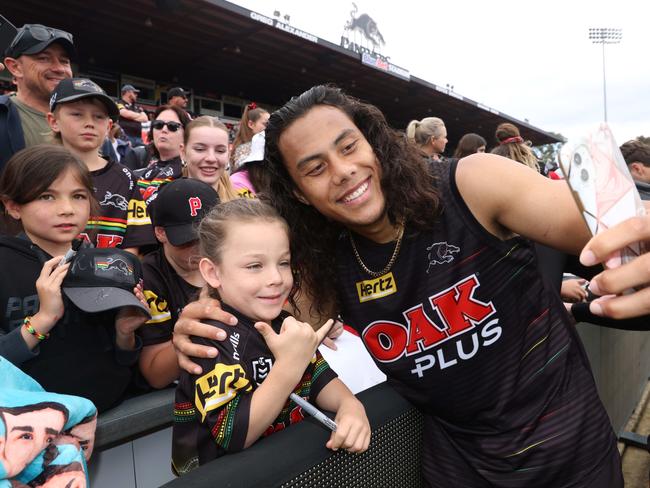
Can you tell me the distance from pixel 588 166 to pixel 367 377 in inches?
53.1

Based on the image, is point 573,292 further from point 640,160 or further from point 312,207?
point 640,160

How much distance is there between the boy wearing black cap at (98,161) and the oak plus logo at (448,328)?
1.65 metres

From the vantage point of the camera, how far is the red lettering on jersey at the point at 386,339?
1336mm

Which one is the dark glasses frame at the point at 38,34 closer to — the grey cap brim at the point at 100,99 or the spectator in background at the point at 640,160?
the grey cap brim at the point at 100,99

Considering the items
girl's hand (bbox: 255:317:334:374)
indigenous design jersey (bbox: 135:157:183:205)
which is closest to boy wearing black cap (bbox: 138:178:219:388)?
girl's hand (bbox: 255:317:334:374)

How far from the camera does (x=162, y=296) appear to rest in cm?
183

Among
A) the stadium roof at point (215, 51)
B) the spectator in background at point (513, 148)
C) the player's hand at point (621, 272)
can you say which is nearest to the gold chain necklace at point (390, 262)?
the player's hand at point (621, 272)

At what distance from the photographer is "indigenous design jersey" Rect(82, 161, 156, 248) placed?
7.97 ft

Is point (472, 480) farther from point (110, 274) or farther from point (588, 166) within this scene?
point (110, 274)

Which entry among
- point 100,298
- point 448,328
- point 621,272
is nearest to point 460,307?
point 448,328

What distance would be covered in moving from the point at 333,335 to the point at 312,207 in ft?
1.80

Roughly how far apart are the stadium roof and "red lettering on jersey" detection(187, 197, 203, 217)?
10942mm

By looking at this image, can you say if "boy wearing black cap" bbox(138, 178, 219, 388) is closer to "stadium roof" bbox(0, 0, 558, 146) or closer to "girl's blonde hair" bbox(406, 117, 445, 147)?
"girl's blonde hair" bbox(406, 117, 445, 147)

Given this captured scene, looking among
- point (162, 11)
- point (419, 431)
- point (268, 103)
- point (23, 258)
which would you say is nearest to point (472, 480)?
point (419, 431)
